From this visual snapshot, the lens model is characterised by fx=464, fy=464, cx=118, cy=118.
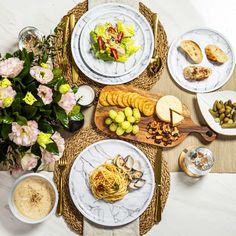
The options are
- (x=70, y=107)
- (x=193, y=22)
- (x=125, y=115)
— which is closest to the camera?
(x=70, y=107)

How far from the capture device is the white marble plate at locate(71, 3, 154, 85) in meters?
1.49

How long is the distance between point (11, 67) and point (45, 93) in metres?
0.10

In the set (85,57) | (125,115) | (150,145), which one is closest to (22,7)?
(85,57)

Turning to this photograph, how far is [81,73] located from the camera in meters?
1.50

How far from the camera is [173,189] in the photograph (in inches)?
59.8

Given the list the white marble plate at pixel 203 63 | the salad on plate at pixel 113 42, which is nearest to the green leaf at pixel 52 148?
the salad on plate at pixel 113 42

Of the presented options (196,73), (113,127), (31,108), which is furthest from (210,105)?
(31,108)

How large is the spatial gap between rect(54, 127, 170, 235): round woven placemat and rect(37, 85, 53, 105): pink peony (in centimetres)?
37

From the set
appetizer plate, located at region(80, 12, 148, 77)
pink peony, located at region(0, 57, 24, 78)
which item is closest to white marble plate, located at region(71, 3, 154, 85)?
appetizer plate, located at region(80, 12, 148, 77)

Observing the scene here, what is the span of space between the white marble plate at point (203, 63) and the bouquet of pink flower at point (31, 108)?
46 cm

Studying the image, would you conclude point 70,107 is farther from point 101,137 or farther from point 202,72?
point 202,72

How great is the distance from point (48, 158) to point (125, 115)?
0.35 meters

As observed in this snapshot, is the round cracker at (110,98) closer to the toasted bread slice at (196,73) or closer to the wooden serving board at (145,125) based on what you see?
the wooden serving board at (145,125)

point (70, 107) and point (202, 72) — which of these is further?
point (202, 72)
